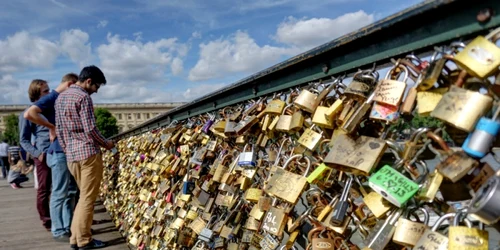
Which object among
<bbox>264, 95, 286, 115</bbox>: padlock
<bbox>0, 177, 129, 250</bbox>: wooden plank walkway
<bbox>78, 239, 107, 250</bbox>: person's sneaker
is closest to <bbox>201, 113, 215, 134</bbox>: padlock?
<bbox>264, 95, 286, 115</bbox>: padlock

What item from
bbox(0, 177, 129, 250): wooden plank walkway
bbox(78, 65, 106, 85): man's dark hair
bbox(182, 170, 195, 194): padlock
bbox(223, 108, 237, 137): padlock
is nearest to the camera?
bbox(223, 108, 237, 137): padlock

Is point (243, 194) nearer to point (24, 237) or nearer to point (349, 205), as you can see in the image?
point (349, 205)

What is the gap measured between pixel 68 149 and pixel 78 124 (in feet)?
0.70

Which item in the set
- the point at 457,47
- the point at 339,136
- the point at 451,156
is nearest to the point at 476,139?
the point at 451,156

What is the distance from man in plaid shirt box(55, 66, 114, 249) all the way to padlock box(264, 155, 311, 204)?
7.94 ft

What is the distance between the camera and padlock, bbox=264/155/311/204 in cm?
127

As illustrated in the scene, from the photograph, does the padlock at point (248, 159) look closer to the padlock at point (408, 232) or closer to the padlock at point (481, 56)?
the padlock at point (408, 232)

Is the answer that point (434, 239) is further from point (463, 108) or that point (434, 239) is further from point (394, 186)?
point (463, 108)

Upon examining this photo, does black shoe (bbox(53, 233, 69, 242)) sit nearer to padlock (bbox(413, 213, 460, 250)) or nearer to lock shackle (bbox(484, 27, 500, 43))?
padlock (bbox(413, 213, 460, 250))

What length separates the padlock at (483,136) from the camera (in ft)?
2.54

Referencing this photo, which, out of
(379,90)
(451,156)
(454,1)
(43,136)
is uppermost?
(454,1)

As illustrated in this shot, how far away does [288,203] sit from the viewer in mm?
1361

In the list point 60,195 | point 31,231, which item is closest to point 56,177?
point 60,195

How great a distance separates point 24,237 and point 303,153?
4.17 m
